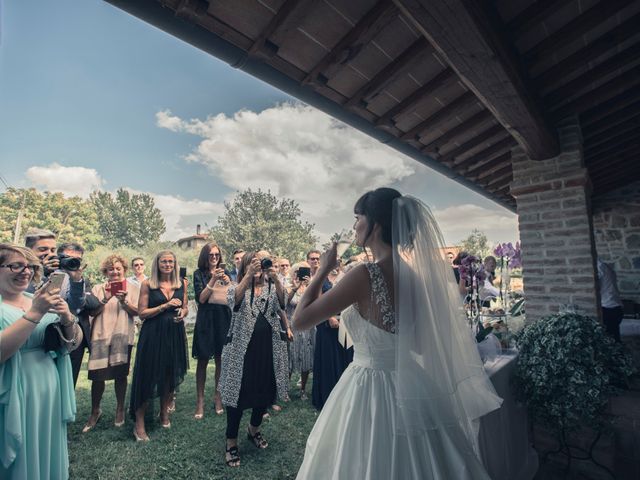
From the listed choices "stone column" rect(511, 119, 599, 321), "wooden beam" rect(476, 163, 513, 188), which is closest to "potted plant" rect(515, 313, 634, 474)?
"stone column" rect(511, 119, 599, 321)

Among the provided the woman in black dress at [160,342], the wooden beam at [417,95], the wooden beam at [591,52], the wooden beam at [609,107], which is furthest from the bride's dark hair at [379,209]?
the wooden beam at [609,107]

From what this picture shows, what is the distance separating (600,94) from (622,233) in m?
5.38

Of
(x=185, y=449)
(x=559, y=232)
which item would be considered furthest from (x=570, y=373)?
(x=185, y=449)

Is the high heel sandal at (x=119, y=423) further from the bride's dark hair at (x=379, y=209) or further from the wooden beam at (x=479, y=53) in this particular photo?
the wooden beam at (x=479, y=53)

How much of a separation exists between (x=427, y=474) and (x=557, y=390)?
1.81m

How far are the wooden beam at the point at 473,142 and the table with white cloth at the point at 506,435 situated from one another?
2.47 m

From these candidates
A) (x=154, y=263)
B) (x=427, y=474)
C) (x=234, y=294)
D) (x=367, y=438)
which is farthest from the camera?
(x=154, y=263)

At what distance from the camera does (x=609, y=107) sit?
3.65 m

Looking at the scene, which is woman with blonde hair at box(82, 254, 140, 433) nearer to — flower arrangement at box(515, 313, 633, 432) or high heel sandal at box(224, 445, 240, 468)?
high heel sandal at box(224, 445, 240, 468)

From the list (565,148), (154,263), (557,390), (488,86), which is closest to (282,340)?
(154,263)

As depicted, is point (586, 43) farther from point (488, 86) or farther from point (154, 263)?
point (154, 263)

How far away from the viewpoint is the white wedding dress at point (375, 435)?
1.50 meters

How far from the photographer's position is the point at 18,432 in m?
1.82

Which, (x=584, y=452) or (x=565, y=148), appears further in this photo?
(x=565, y=148)
